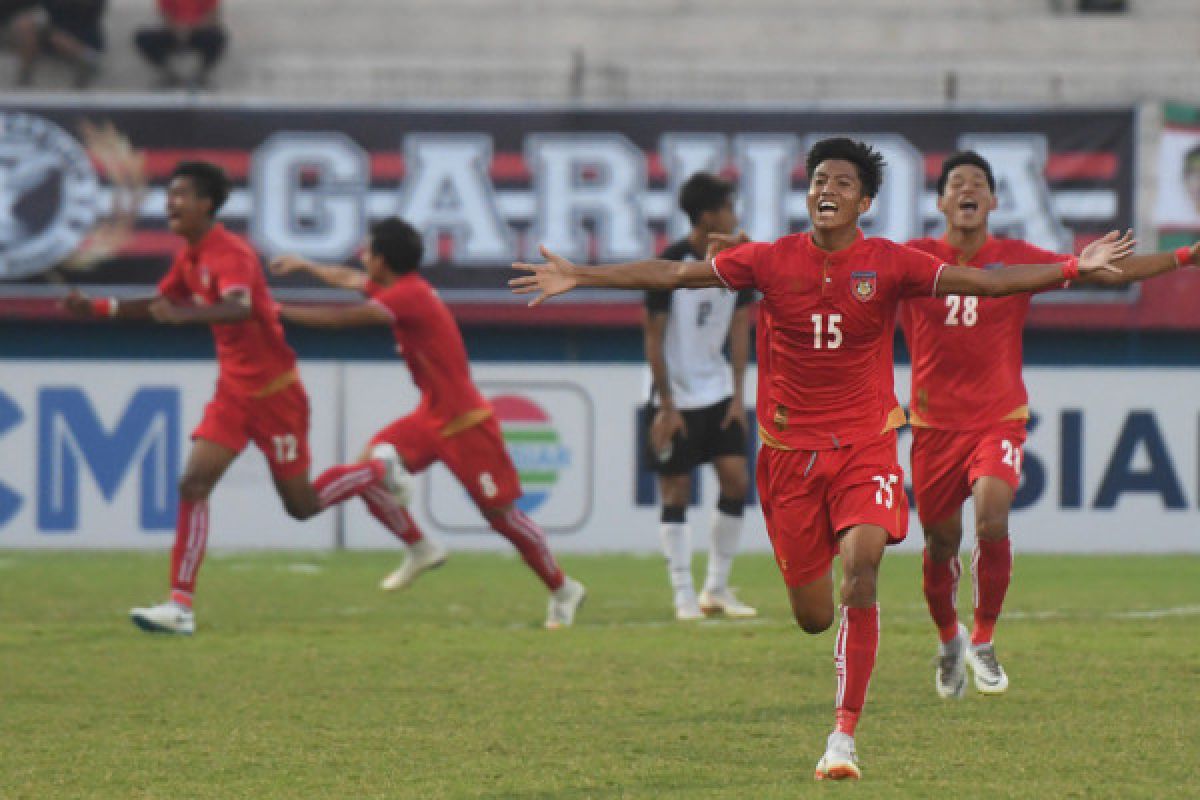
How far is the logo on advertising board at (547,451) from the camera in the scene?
1603 centimetres

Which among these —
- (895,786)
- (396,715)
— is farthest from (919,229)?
(895,786)

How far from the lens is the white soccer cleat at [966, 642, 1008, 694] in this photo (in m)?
7.85

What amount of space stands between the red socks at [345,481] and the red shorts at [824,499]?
15.8 feet

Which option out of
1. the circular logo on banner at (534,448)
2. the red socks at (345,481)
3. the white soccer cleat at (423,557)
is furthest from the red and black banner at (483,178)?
the red socks at (345,481)

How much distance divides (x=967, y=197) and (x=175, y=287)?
4.20m

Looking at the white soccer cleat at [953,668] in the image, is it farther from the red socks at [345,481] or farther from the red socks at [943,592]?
the red socks at [345,481]

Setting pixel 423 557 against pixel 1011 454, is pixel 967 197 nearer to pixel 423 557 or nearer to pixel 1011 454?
pixel 1011 454

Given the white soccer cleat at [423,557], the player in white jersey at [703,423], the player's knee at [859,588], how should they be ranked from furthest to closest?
the white soccer cleat at [423,557] → the player in white jersey at [703,423] → the player's knee at [859,588]

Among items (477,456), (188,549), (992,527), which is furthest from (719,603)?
(992,527)

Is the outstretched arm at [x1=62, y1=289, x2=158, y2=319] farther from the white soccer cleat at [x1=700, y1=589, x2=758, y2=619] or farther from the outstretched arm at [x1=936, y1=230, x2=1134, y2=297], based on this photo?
the outstretched arm at [x1=936, y1=230, x2=1134, y2=297]

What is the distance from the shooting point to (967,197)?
8336mm

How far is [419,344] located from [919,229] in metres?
7.73

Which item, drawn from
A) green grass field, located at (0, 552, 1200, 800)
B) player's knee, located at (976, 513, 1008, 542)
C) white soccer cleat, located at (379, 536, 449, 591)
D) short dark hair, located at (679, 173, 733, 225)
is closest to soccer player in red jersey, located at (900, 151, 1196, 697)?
player's knee, located at (976, 513, 1008, 542)

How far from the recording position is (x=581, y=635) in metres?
10.1
